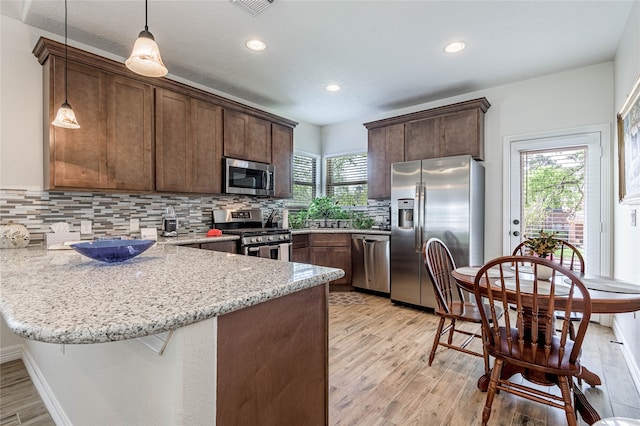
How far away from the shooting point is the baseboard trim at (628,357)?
2.04 metres

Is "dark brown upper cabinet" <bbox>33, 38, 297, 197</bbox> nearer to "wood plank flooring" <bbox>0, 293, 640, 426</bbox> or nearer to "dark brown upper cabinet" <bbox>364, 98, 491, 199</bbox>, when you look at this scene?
"wood plank flooring" <bbox>0, 293, 640, 426</bbox>

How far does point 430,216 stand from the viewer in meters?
3.55

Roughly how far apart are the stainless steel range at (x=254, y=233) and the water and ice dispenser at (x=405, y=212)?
141 cm

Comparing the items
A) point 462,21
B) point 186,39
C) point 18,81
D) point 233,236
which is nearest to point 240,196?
point 233,236

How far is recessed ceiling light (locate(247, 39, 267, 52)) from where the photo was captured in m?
2.80

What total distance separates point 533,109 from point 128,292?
419cm

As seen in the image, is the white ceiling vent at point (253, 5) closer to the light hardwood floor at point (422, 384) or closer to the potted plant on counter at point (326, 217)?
the light hardwood floor at point (422, 384)

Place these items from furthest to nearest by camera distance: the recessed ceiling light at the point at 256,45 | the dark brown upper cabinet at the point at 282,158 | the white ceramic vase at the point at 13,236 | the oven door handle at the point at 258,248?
the dark brown upper cabinet at the point at 282,158
the oven door handle at the point at 258,248
the recessed ceiling light at the point at 256,45
the white ceramic vase at the point at 13,236

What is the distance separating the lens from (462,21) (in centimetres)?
250

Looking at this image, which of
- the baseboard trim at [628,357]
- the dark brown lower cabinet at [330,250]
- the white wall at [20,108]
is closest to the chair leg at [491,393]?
the baseboard trim at [628,357]

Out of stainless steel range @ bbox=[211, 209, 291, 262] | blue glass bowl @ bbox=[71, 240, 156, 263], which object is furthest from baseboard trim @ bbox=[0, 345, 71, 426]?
stainless steel range @ bbox=[211, 209, 291, 262]

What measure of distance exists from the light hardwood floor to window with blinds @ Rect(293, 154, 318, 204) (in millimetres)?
2613

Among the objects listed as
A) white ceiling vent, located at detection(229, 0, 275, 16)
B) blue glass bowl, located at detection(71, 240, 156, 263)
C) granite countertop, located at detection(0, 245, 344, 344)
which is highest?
white ceiling vent, located at detection(229, 0, 275, 16)

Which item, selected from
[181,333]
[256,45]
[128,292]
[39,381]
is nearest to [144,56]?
[128,292]
